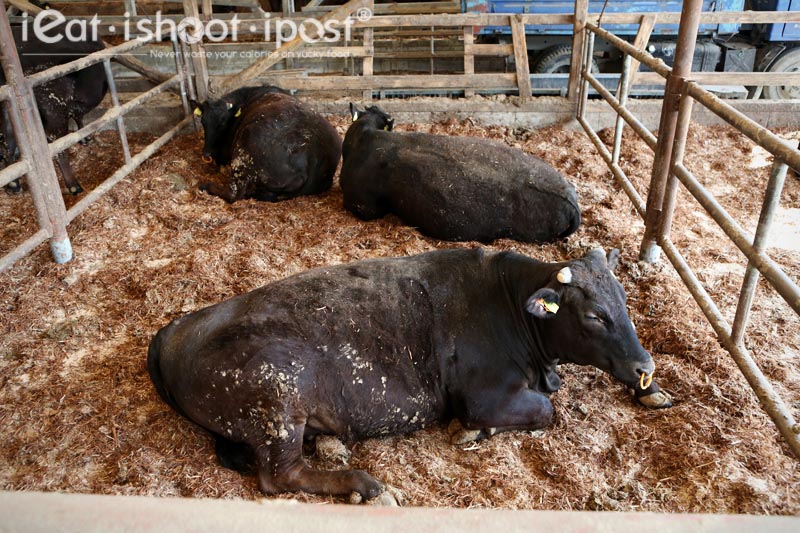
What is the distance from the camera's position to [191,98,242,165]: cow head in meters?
7.88

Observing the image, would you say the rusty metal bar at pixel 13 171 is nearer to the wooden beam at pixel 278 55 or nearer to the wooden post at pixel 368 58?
the wooden beam at pixel 278 55

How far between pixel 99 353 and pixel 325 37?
691 cm

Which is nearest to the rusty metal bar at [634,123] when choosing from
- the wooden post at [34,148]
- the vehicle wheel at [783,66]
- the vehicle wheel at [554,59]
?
the vehicle wheel at [554,59]

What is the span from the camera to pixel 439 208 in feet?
19.0

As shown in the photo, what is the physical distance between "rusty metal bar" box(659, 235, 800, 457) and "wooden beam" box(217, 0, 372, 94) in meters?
6.06

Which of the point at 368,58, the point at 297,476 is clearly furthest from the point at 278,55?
the point at 297,476

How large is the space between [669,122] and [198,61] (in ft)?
20.5

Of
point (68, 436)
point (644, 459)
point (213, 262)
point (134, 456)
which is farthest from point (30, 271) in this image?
point (644, 459)

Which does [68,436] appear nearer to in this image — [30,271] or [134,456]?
[134,456]

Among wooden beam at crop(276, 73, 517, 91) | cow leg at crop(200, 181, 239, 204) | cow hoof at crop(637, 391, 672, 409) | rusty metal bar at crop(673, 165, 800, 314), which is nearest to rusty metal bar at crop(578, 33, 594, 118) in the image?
wooden beam at crop(276, 73, 517, 91)

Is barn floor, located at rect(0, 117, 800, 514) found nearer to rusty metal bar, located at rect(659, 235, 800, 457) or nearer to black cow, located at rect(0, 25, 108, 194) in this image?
rusty metal bar, located at rect(659, 235, 800, 457)

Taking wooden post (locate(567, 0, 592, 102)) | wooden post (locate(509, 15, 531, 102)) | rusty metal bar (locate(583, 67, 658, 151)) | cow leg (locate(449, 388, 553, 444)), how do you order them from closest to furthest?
cow leg (locate(449, 388, 553, 444)) → rusty metal bar (locate(583, 67, 658, 151)) → wooden post (locate(567, 0, 592, 102)) → wooden post (locate(509, 15, 531, 102))

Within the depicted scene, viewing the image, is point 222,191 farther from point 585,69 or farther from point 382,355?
point 585,69

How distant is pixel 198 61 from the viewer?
870 centimetres
